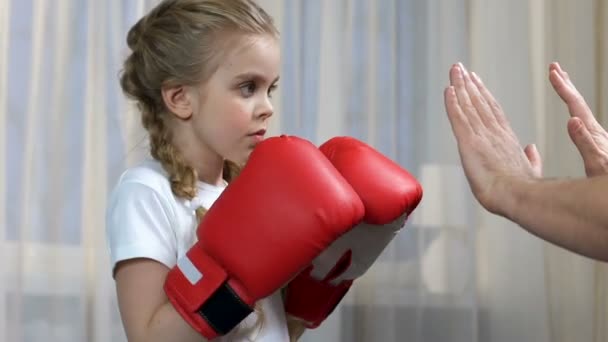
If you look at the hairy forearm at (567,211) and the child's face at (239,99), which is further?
the child's face at (239,99)

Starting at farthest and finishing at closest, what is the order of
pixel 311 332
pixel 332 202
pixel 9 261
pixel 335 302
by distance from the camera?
pixel 311 332
pixel 9 261
pixel 335 302
pixel 332 202

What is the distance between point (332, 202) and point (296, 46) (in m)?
1.18

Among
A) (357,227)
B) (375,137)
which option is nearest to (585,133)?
(357,227)

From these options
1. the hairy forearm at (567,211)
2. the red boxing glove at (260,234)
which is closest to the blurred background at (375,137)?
the red boxing glove at (260,234)

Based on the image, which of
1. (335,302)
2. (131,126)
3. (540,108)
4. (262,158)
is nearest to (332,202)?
(262,158)

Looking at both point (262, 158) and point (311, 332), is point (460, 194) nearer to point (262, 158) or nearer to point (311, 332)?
point (311, 332)

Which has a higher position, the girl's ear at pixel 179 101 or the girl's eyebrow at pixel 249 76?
the girl's eyebrow at pixel 249 76

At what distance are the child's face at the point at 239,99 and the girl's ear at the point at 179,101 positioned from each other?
0.02 metres

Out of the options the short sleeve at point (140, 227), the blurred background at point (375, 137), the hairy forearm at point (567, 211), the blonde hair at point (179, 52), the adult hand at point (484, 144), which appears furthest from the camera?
the blurred background at point (375, 137)

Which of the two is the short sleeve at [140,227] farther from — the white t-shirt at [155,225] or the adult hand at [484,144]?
the adult hand at [484,144]

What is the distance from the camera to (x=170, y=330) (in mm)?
1393

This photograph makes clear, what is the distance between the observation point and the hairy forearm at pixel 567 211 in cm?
113

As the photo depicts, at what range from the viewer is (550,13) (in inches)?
100.0

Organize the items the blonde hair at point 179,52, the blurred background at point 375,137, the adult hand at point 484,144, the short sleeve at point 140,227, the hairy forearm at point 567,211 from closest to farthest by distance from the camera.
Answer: the hairy forearm at point 567,211
the adult hand at point 484,144
the short sleeve at point 140,227
the blonde hair at point 179,52
the blurred background at point 375,137
